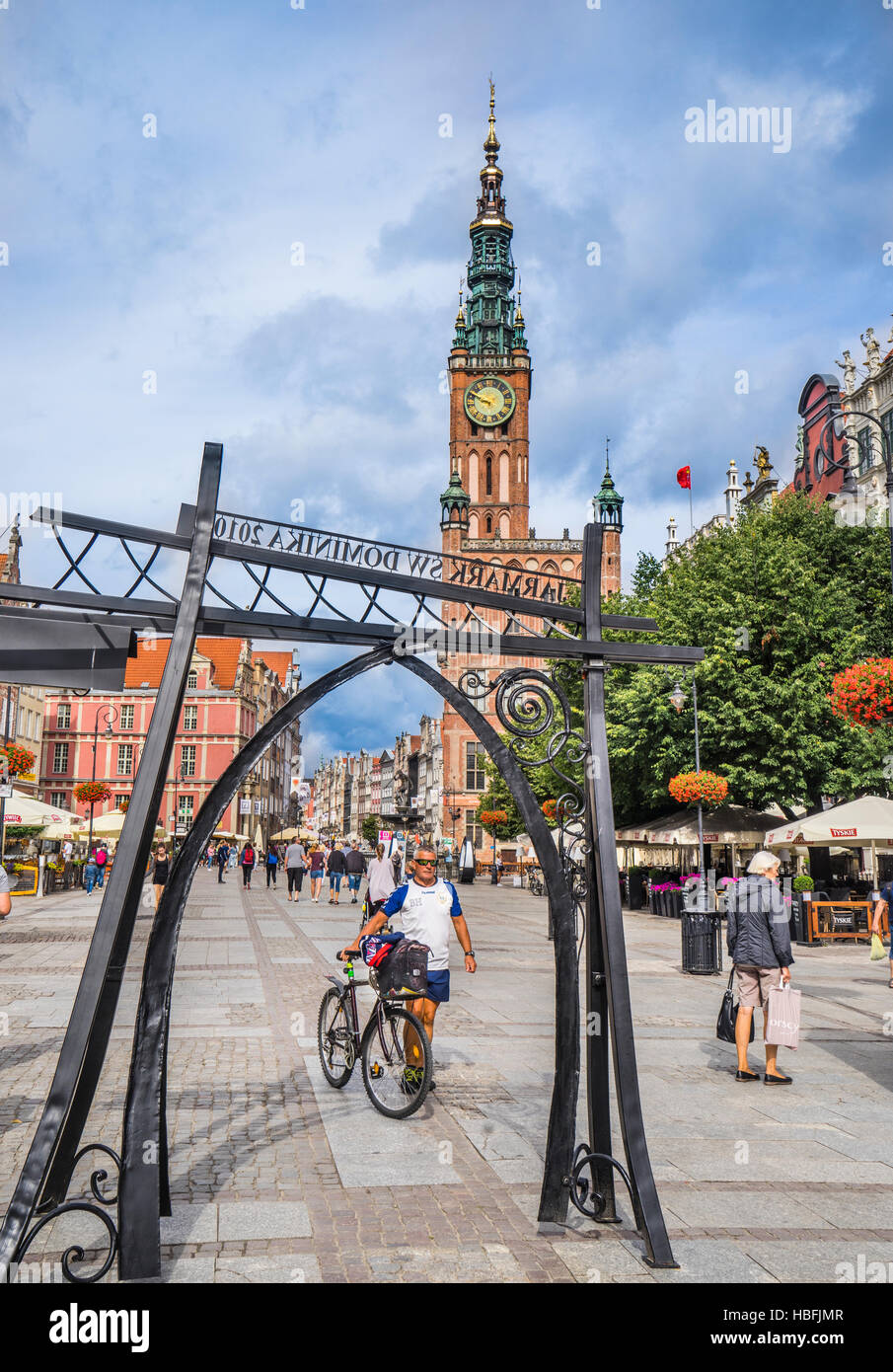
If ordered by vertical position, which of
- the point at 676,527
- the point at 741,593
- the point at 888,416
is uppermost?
the point at 676,527

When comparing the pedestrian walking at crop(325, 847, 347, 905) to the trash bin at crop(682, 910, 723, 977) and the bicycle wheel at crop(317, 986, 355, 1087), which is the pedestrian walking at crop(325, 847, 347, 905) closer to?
the trash bin at crop(682, 910, 723, 977)

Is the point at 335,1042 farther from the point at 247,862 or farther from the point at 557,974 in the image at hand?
the point at 247,862

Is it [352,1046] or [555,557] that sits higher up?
[555,557]

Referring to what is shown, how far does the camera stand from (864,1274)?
459cm

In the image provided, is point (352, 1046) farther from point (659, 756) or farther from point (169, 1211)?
point (659, 756)

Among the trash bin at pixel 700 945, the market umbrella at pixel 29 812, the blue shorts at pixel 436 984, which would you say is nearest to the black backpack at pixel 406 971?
the blue shorts at pixel 436 984

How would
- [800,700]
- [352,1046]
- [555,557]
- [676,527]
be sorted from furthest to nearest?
[555,557], [676,527], [800,700], [352,1046]

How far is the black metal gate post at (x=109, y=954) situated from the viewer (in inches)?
156

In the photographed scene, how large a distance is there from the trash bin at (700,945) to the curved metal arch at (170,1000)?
1051 cm

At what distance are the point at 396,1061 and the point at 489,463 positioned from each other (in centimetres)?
7905

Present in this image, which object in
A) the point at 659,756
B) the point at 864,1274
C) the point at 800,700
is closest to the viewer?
the point at 864,1274

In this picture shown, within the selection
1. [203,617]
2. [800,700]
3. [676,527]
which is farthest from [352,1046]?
[676,527]

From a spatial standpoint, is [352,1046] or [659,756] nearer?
[352,1046]

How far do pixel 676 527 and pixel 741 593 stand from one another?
42227 mm
